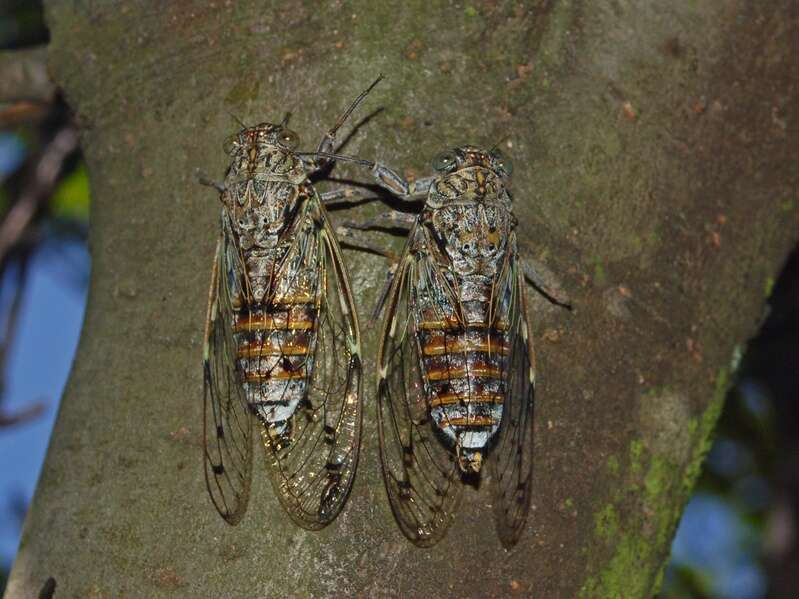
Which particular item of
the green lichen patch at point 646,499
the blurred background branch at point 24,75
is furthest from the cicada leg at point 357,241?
the blurred background branch at point 24,75

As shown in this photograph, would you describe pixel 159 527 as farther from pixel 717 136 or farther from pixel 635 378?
pixel 717 136

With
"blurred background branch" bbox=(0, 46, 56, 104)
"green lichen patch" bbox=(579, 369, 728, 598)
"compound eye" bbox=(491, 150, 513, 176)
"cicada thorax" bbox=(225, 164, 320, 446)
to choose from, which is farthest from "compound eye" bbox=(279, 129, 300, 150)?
"green lichen patch" bbox=(579, 369, 728, 598)

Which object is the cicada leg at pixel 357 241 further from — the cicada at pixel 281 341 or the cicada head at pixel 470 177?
the cicada head at pixel 470 177

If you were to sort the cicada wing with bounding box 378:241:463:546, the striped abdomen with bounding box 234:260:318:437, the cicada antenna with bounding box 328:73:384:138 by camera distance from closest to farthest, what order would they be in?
the cicada wing with bounding box 378:241:463:546 → the cicada antenna with bounding box 328:73:384:138 → the striped abdomen with bounding box 234:260:318:437

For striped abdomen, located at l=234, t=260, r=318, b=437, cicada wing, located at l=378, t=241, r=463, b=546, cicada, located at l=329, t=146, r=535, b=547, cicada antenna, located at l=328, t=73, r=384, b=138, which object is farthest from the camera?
striped abdomen, located at l=234, t=260, r=318, b=437

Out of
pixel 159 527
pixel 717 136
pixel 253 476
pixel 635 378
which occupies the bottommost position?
pixel 159 527

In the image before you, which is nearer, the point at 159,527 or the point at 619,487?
the point at 159,527

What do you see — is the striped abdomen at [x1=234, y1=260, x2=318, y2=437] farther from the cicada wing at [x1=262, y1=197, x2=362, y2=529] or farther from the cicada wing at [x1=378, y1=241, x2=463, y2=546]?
the cicada wing at [x1=378, y1=241, x2=463, y2=546]

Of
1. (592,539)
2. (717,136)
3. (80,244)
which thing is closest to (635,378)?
(592,539)
